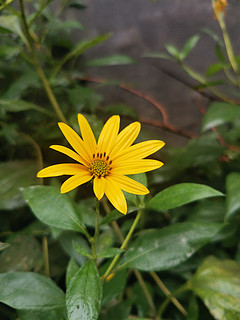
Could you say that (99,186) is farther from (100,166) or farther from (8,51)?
(8,51)

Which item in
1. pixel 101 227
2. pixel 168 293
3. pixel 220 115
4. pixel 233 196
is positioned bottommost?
pixel 168 293

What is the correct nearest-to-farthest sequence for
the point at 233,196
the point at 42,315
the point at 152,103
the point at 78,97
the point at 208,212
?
the point at 42,315
the point at 233,196
the point at 208,212
the point at 78,97
the point at 152,103

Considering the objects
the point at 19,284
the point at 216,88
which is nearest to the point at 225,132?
the point at 216,88

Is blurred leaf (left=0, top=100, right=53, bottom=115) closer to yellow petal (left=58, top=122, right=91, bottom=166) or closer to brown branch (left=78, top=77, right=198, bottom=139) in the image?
yellow petal (left=58, top=122, right=91, bottom=166)

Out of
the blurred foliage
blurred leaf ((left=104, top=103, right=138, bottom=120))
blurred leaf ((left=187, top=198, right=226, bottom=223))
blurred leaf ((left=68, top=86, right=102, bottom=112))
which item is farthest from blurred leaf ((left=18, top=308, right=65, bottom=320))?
blurred leaf ((left=104, top=103, right=138, bottom=120))

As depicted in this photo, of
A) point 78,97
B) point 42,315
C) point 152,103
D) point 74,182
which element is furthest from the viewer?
point 152,103

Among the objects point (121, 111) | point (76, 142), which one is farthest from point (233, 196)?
point (121, 111)

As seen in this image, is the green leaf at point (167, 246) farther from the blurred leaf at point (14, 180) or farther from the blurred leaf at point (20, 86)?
the blurred leaf at point (20, 86)
